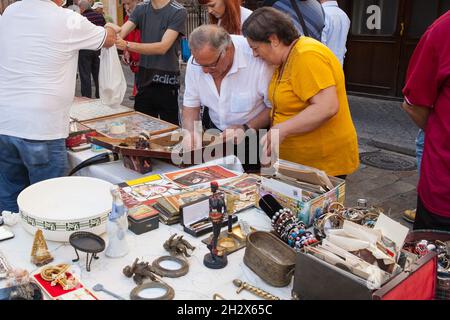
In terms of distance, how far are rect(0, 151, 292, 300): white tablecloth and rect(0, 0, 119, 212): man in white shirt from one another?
864 mm

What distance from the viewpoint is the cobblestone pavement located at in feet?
12.7

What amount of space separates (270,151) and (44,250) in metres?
1.13

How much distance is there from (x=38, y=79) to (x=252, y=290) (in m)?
1.68

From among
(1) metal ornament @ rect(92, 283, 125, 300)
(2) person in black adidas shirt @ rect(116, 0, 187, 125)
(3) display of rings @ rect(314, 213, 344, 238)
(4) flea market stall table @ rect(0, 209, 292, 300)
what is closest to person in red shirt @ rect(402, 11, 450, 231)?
(3) display of rings @ rect(314, 213, 344, 238)

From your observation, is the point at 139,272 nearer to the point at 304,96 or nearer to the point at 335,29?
the point at 304,96

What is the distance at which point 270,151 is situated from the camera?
221 cm

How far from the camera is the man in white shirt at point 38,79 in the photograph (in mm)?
2344

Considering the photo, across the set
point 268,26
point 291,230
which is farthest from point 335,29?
point 291,230

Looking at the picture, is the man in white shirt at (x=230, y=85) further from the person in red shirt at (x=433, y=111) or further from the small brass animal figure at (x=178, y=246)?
the small brass animal figure at (x=178, y=246)

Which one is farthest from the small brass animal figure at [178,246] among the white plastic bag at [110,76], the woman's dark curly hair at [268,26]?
the white plastic bag at [110,76]

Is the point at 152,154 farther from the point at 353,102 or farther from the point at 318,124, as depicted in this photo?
the point at 353,102

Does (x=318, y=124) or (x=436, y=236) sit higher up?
(x=318, y=124)

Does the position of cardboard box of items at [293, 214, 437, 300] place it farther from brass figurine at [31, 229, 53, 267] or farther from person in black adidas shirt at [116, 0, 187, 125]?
person in black adidas shirt at [116, 0, 187, 125]

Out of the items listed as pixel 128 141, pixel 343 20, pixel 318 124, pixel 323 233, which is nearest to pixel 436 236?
pixel 323 233
